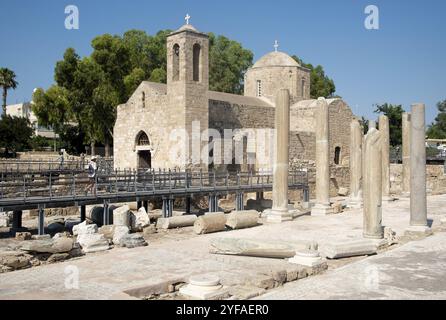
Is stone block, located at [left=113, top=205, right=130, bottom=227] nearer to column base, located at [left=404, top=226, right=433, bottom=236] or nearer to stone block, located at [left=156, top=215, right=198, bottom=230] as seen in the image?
stone block, located at [left=156, top=215, right=198, bottom=230]

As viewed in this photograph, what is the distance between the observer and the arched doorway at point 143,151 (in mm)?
25047

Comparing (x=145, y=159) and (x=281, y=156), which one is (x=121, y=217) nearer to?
(x=281, y=156)

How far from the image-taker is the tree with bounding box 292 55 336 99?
49544 mm

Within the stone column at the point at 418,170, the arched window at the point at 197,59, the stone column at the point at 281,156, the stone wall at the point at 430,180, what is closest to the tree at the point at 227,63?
the stone wall at the point at 430,180

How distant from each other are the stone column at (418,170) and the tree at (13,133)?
38.6 m

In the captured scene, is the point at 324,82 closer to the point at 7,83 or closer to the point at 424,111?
the point at 7,83

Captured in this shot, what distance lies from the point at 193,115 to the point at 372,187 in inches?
488

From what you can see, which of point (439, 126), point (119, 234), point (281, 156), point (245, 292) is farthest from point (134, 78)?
point (439, 126)

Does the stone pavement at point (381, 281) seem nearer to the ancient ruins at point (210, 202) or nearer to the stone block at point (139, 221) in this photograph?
the ancient ruins at point (210, 202)

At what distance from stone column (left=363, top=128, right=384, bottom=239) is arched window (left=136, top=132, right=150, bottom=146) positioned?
1579cm

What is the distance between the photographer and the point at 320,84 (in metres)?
50.2

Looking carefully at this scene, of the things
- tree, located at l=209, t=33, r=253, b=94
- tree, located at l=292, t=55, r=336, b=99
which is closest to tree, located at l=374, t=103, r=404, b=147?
tree, located at l=292, t=55, r=336, b=99
